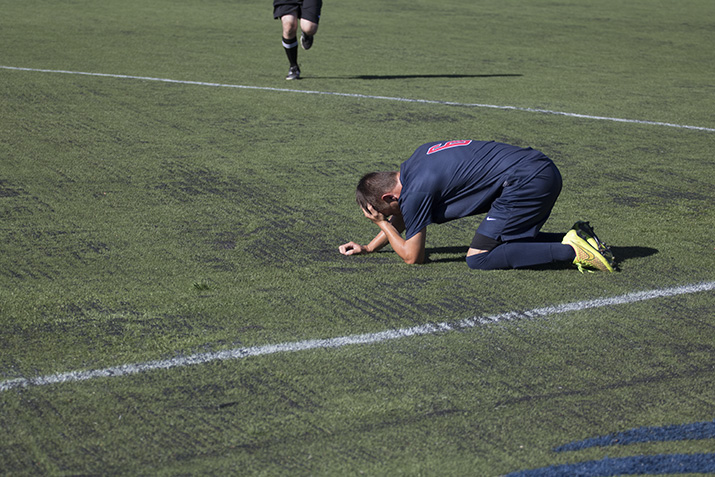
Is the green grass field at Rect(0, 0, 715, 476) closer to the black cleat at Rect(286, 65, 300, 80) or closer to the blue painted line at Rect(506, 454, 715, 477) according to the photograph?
the blue painted line at Rect(506, 454, 715, 477)

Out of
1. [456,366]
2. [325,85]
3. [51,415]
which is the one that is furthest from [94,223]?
[325,85]

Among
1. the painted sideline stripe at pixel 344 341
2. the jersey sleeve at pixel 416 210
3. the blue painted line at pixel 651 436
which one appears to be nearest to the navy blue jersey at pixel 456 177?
the jersey sleeve at pixel 416 210

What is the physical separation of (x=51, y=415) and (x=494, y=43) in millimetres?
12820

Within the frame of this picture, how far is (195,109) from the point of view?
8367 millimetres

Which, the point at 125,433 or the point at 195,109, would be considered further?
the point at 195,109

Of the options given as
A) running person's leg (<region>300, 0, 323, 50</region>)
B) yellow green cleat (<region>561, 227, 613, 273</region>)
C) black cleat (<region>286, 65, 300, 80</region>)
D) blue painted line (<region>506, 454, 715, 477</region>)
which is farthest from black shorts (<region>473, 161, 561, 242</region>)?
running person's leg (<region>300, 0, 323, 50</region>)

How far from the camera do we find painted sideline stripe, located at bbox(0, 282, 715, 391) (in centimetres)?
328

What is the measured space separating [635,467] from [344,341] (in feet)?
4.48

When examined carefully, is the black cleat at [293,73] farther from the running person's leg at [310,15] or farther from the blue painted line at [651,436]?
the blue painted line at [651,436]

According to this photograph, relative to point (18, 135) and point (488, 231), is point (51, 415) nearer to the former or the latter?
point (488, 231)

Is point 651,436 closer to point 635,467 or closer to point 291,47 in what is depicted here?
point 635,467

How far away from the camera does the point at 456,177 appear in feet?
14.7

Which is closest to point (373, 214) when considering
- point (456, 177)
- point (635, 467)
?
point (456, 177)

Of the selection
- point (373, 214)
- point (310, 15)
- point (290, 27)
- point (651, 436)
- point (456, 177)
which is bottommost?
point (651, 436)
